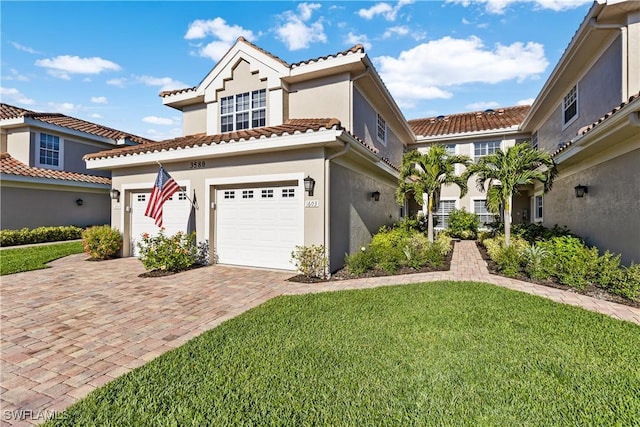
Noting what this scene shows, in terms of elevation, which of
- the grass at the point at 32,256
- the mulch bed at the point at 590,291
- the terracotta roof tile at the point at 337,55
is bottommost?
the mulch bed at the point at 590,291

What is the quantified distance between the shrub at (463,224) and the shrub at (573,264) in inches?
372

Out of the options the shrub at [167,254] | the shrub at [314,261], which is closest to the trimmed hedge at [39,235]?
the shrub at [167,254]

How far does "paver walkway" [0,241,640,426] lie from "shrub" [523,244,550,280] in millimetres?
642

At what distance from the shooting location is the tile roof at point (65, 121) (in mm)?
17156

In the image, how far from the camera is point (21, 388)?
3201mm

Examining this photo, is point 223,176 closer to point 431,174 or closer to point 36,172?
point 431,174

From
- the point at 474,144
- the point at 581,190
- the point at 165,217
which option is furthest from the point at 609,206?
the point at 165,217

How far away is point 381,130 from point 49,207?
62.2ft

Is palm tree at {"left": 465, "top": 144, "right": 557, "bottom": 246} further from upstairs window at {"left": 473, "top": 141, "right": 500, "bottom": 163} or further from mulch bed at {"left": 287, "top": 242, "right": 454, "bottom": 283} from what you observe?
upstairs window at {"left": 473, "top": 141, "right": 500, "bottom": 163}

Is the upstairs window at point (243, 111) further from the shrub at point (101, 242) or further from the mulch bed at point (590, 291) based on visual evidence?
the mulch bed at point (590, 291)

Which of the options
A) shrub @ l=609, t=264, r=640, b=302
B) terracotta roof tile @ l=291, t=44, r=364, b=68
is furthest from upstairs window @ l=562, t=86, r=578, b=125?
terracotta roof tile @ l=291, t=44, r=364, b=68

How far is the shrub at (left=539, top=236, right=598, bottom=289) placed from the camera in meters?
6.67

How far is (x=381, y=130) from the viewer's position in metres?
14.1

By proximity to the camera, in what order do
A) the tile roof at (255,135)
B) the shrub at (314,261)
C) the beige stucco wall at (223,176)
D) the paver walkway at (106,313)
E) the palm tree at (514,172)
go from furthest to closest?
the palm tree at (514,172), the beige stucco wall at (223,176), the shrub at (314,261), the tile roof at (255,135), the paver walkway at (106,313)
